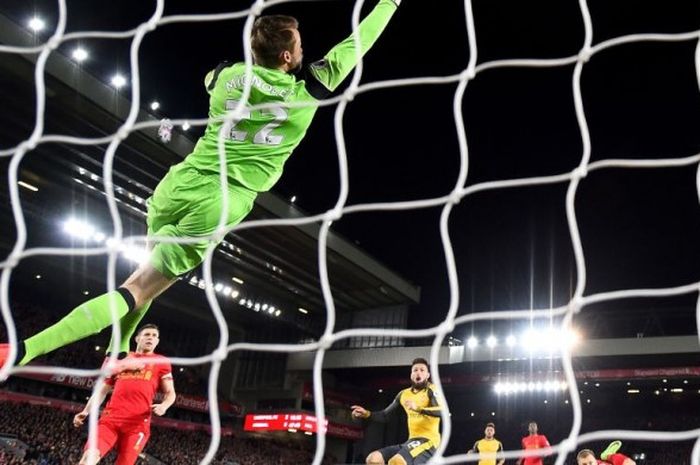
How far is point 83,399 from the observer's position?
21.8 metres

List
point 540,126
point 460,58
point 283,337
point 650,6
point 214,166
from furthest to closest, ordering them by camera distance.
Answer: point 283,337 → point 540,126 → point 460,58 → point 650,6 → point 214,166

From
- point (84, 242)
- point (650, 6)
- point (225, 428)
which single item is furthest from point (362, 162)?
point (225, 428)

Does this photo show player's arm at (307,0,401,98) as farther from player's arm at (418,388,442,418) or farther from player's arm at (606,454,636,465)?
player's arm at (606,454,636,465)

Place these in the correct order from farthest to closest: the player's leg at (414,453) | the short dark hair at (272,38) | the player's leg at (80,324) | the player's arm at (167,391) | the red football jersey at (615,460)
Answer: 1. the red football jersey at (615,460)
2. the player's leg at (414,453)
3. the player's arm at (167,391)
4. the short dark hair at (272,38)
5. the player's leg at (80,324)

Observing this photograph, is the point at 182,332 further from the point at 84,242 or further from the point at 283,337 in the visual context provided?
the point at 84,242

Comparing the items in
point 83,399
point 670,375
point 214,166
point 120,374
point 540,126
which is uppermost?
point 540,126

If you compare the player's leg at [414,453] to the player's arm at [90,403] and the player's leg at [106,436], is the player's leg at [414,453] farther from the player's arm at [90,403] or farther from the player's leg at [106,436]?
the player's arm at [90,403]

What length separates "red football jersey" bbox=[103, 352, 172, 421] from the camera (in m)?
4.75

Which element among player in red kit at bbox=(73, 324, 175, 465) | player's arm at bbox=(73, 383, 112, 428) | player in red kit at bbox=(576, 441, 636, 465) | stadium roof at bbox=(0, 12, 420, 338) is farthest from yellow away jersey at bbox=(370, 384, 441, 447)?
stadium roof at bbox=(0, 12, 420, 338)

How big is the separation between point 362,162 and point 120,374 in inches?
477

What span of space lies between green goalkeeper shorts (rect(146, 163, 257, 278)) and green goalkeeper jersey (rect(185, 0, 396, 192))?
0.21 feet

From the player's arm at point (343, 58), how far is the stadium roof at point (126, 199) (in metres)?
12.0

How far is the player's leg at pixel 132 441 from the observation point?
15.1 feet

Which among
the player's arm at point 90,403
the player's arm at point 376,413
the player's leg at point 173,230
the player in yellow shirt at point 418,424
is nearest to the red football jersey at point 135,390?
the player's arm at point 90,403
